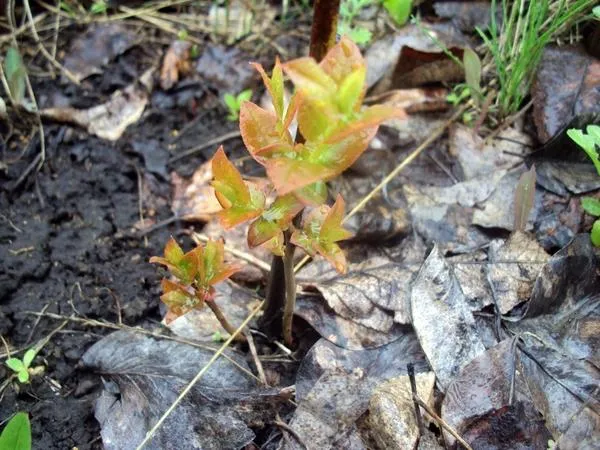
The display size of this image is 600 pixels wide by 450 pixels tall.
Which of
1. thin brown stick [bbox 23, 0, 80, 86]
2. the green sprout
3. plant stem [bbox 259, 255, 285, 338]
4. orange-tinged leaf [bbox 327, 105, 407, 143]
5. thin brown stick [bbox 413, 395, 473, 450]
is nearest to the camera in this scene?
orange-tinged leaf [bbox 327, 105, 407, 143]

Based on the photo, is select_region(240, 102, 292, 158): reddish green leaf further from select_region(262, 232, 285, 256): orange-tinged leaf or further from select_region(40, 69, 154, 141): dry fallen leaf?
select_region(40, 69, 154, 141): dry fallen leaf

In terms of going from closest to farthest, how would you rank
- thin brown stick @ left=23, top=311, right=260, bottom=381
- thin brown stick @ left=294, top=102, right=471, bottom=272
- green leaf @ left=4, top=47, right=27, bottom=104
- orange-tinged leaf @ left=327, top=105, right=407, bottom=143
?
orange-tinged leaf @ left=327, top=105, right=407, bottom=143 → thin brown stick @ left=23, top=311, right=260, bottom=381 → thin brown stick @ left=294, top=102, right=471, bottom=272 → green leaf @ left=4, top=47, right=27, bottom=104

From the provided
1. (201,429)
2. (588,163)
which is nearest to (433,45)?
(588,163)

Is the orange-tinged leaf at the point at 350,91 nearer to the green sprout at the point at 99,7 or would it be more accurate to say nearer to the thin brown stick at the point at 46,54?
the thin brown stick at the point at 46,54

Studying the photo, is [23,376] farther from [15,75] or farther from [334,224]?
[15,75]

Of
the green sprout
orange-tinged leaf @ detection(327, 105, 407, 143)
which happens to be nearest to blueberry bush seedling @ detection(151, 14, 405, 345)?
orange-tinged leaf @ detection(327, 105, 407, 143)

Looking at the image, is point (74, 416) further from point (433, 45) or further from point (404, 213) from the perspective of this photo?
point (433, 45)

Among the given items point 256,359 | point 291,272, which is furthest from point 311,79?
point 256,359
